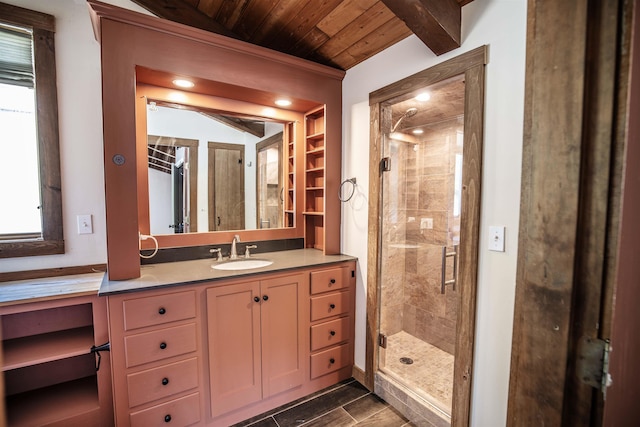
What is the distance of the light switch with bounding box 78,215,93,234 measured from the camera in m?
1.85

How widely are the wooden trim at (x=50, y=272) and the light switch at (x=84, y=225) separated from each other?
→ 226mm

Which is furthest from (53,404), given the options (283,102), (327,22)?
(327,22)

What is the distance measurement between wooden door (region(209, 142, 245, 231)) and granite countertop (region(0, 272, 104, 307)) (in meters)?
0.81

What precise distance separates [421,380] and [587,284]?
2072 millimetres

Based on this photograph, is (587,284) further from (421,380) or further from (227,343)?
(421,380)

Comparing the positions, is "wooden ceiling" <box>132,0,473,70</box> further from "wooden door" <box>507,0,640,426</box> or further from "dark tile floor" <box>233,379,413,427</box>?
"dark tile floor" <box>233,379,413,427</box>

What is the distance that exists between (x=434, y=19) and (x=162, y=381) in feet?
7.61

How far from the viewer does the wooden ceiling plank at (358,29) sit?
166cm

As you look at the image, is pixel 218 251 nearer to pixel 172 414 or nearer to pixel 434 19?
pixel 172 414

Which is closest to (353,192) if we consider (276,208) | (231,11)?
(276,208)

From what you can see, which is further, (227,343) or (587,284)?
(227,343)

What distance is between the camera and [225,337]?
171cm

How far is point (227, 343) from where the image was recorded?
1720 mm

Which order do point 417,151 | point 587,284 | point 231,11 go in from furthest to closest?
point 417,151 < point 231,11 < point 587,284
